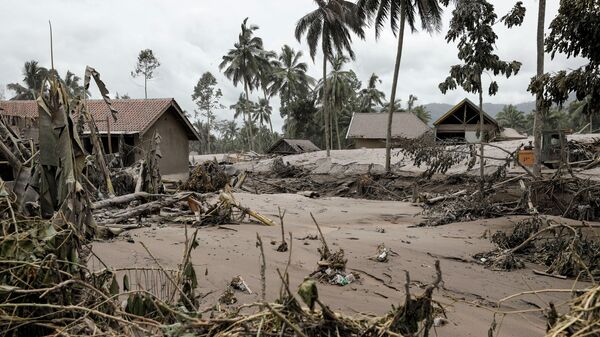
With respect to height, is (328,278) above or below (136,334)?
below

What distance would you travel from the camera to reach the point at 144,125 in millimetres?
22000

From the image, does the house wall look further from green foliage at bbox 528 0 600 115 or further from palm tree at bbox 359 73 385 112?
palm tree at bbox 359 73 385 112

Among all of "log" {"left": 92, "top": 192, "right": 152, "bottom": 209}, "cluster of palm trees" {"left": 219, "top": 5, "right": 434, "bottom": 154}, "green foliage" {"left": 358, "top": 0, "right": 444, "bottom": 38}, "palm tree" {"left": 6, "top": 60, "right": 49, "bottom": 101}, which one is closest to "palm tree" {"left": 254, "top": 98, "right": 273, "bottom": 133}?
"cluster of palm trees" {"left": 219, "top": 5, "right": 434, "bottom": 154}

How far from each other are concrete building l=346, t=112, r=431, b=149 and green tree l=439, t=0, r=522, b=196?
2232 centimetres

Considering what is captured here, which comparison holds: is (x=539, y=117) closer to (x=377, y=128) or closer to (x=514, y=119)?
(x=377, y=128)

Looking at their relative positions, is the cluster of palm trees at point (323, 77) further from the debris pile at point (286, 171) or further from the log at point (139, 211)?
the log at point (139, 211)

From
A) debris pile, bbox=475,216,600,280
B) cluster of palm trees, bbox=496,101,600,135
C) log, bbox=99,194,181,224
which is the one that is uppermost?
cluster of palm trees, bbox=496,101,600,135

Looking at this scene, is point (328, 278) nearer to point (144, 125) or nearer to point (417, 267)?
point (417, 267)

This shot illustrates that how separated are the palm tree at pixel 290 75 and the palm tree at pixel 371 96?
960cm

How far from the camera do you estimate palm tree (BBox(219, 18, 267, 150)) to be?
43.4 meters

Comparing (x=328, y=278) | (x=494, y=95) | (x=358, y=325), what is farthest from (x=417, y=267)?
(x=494, y=95)

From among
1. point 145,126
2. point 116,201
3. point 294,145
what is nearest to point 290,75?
point 294,145

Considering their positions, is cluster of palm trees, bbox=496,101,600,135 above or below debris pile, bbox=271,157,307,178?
above

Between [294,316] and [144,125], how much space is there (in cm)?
2124
